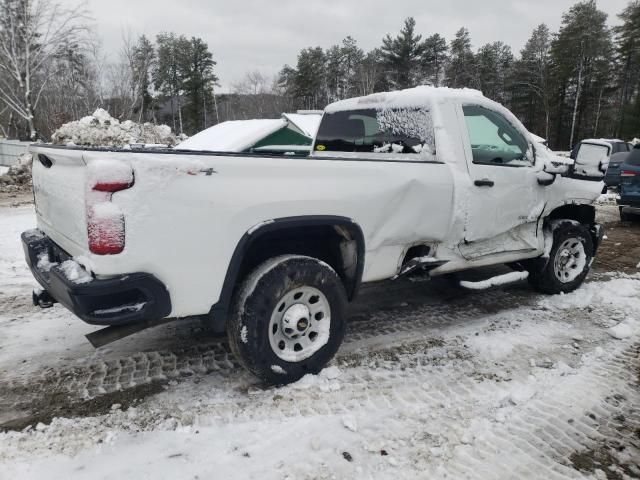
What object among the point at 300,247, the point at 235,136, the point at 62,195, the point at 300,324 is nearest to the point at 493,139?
the point at 300,247

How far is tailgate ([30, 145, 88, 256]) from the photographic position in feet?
7.99

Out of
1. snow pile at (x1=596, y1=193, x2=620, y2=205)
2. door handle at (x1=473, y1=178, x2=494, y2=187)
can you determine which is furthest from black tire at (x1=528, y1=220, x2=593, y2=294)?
snow pile at (x1=596, y1=193, x2=620, y2=205)

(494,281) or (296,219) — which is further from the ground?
(296,219)

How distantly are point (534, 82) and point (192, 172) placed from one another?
49.6 meters

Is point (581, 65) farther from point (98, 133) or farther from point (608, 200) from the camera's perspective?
point (98, 133)

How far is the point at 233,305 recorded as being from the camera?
9.27 ft

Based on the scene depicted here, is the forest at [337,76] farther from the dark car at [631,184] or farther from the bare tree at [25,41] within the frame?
the dark car at [631,184]

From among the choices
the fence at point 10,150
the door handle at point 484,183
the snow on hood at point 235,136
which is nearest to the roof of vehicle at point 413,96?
the door handle at point 484,183

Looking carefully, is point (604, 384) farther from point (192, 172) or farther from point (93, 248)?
point (93, 248)

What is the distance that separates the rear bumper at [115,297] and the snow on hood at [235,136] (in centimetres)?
677

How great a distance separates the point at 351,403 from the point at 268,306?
0.80 m

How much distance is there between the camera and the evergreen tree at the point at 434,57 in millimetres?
46406

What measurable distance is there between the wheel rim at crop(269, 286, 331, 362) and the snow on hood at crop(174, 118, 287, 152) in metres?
6.43

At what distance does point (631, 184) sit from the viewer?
9.32m
